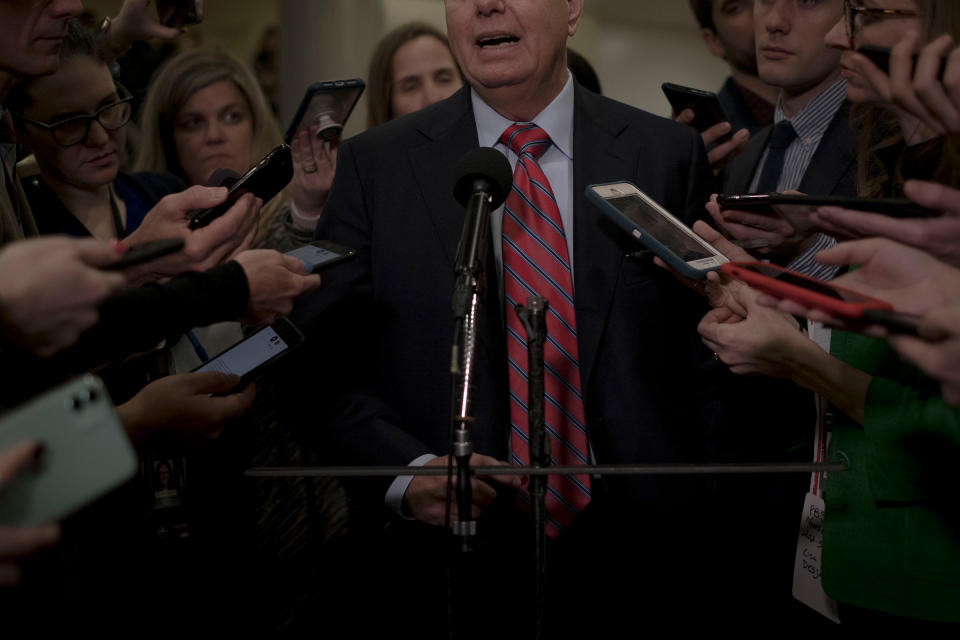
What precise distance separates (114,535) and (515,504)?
3.09ft

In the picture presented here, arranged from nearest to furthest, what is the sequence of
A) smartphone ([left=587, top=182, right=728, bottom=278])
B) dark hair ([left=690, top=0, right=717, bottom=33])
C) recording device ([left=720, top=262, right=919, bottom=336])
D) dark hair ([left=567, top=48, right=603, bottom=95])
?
recording device ([left=720, top=262, right=919, bottom=336]) < smartphone ([left=587, top=182, right=728, bottom=278]) < dark hair ([left=567, top=48, right=603, bottom=95]) < dark hair ([left=690, top=0, right=717, bottom=33])

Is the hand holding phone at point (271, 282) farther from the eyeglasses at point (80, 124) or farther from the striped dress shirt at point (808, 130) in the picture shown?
the striped dress shirt at point (808, 130)

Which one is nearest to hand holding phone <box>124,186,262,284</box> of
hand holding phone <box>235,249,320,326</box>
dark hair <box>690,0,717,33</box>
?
hand holding phone <box>235,249,320,326</box>

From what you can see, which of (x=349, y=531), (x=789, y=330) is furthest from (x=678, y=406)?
(x=349, y=531)

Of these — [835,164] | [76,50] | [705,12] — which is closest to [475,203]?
[835,164]

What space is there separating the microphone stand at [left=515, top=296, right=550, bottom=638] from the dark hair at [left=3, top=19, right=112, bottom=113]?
1.65 metres

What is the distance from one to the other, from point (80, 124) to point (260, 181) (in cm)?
86

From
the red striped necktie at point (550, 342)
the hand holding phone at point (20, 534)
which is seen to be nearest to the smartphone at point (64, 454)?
the hand holding phone at point (20, 534)

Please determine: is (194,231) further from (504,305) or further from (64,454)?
(64,454)

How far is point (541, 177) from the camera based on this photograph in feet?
6.37

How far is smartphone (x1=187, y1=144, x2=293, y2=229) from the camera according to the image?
1.85 metres

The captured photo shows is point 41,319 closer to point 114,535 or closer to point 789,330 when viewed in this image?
point 114,535

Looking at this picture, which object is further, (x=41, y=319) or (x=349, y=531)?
(x=349, y=531)

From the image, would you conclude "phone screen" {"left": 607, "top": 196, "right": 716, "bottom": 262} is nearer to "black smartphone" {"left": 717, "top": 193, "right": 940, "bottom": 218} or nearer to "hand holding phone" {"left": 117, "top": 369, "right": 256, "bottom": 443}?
"black smartphone" {"left": 717, "top": 193, "right": 940, "bottom": 218}
